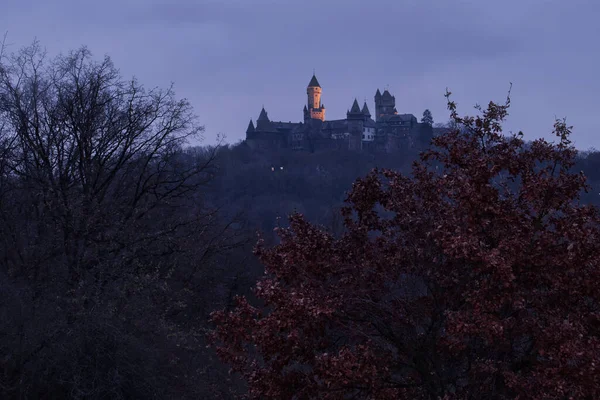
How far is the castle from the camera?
14238 cm

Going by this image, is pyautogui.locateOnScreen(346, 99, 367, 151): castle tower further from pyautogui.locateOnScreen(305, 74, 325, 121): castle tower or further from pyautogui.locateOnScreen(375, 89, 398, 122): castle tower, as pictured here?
pyautogui.locateOnScreen(305, 74, 325, 121): castle tower

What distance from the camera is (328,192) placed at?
10350 centimetres

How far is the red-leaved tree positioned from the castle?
425 ft

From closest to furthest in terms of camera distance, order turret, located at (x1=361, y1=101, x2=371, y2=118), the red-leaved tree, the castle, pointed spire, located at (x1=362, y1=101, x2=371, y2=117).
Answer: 1. the red-leaved tree
2. the castle
3. turret, located at (x1=361, y1=101, x2=371, y2=118)
4. pointed spire, located at (x1=362, y1=101, x2=371, y2=117)

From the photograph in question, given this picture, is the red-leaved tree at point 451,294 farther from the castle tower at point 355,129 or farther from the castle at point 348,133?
the castle tower at point 355,129

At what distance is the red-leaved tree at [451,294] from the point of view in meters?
8.08

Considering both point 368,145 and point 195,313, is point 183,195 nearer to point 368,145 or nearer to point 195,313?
point 195,313

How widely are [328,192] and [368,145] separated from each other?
4216 centimetres

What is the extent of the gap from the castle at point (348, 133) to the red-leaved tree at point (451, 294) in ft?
425

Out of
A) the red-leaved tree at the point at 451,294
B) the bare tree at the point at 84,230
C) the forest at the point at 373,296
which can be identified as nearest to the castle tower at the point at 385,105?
the bare tree at the point at 84,230

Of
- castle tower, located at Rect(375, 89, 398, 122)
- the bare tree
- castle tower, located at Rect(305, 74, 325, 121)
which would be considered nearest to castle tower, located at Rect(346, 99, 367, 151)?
castle tower, located at Rect(375, 89, 398, 122)

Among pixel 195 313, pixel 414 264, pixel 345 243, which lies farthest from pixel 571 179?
pixel 195 313

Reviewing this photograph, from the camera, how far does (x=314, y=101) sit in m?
174

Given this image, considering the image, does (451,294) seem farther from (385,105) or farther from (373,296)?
(385,105)
